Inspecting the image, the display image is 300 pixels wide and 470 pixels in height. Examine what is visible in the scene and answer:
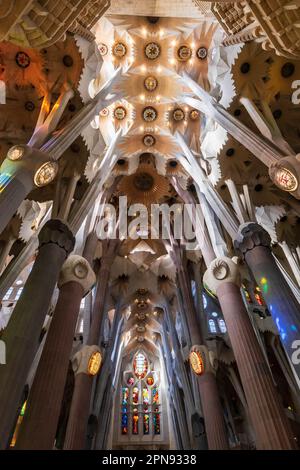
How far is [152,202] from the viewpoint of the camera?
20.3m

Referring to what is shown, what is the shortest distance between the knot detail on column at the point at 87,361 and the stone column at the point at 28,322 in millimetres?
5187

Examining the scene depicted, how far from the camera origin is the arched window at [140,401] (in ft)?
73.9

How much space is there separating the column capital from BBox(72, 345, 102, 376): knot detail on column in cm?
673

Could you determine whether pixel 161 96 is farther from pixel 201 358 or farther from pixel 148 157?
pixel 201 358

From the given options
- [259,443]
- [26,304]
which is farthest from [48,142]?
[259,443]

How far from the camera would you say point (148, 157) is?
60.5 ft

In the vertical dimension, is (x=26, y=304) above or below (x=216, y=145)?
below

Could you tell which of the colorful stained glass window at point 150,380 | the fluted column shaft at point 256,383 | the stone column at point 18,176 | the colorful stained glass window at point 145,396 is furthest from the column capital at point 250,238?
the colorful stained glass window at point 150,380

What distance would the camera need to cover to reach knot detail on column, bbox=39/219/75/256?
26.7ft

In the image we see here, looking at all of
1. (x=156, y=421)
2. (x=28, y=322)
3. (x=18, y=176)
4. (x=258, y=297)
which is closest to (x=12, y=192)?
(x=18, y=176)

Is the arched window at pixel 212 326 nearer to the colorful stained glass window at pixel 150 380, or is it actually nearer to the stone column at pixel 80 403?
→ the stone column at pixel 80 403

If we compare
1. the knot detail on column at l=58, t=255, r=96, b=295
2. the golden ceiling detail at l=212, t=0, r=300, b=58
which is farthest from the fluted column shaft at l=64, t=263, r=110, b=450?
the golden ceiling detail at l=212, t=0, r=300, b=58

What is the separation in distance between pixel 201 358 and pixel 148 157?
37.7ft

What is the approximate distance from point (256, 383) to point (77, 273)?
5430 mm
